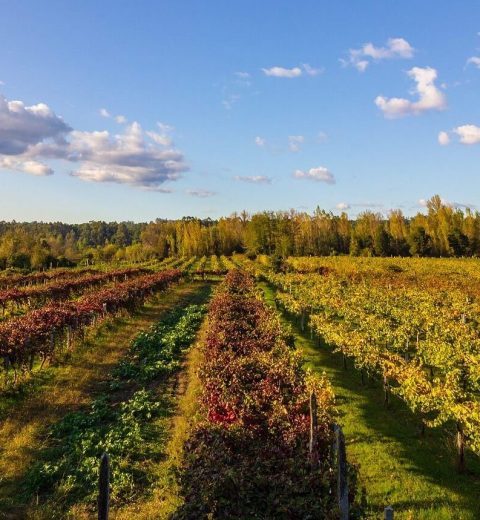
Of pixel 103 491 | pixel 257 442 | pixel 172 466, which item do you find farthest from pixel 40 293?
pixel 103 491

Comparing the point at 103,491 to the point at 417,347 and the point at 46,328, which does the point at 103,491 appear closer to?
the point at 46,328

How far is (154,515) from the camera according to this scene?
8.09 meters

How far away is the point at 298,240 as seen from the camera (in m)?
105

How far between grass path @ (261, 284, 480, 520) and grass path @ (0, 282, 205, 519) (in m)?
7.35

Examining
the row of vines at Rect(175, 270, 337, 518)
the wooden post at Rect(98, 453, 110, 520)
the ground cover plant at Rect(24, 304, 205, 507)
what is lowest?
the ground cover plant at Rect(24, 304, 205, 507)

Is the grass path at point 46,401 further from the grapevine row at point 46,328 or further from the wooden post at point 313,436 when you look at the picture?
the wooden post at point 313,436

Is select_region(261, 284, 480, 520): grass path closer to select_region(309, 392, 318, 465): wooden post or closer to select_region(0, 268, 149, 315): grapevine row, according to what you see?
select_region(309, 392, 318, 465): wooden post

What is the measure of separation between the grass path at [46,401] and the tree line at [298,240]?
201 feet

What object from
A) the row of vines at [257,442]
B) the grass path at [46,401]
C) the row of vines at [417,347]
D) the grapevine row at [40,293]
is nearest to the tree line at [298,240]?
the grapevine row at [40,293]

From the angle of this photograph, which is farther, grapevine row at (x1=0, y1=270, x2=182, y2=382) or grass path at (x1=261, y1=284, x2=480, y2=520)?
grapevine row at (x1=0, y1=270, x2=182, y2=382)

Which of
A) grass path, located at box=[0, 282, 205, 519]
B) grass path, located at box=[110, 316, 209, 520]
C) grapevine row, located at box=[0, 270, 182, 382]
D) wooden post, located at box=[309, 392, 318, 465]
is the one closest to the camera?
wooden post, located at box=[309, 392, 318, 465]

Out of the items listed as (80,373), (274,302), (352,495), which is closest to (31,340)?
(80,373)

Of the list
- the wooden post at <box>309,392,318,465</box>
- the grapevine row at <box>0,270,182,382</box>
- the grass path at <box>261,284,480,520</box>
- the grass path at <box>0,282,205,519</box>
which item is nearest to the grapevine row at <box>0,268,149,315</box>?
the grapevine row at <box>0,270,182,382</box>

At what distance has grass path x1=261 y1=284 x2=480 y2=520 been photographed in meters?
8.85
